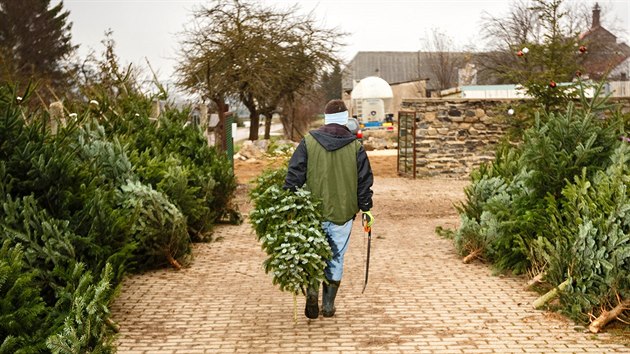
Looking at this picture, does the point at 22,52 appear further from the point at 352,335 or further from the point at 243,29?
the point at 352,335

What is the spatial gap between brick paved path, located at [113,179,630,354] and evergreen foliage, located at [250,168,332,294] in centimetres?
48

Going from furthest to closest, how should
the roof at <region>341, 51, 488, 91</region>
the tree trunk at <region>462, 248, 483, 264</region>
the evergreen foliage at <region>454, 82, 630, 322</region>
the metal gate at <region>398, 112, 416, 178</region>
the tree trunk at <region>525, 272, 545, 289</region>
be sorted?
the roof at <region>341, 51, 488, 91</region>, the metal gate at <region>398, 112, 416, 178</region>, the tree trunk at <region>462, 248, 483, 264</region>, the tree trunk at <region>525, 272, 545, 289</region>, the evergreen foliage at <region>454, 82, 630, 322</region>

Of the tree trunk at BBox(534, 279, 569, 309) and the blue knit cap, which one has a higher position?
the blue knit cap

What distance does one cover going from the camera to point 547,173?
8.70 meters

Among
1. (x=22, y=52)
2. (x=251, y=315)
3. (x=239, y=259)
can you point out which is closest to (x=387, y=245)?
(x=239, y=259)

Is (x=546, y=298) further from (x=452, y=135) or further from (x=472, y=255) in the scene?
(x=452, y=135)

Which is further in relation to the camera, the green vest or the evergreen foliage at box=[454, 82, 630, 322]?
the green vest

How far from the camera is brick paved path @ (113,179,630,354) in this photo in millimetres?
6539

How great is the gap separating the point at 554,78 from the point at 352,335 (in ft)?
31.3

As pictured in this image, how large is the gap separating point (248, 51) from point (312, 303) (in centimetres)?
2351

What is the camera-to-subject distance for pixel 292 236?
691 cm

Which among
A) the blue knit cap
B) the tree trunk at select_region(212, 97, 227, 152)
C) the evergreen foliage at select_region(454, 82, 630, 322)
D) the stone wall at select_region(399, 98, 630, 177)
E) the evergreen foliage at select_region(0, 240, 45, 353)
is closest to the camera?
the evergreen foliage at select_region(0, 240, 45, 353)

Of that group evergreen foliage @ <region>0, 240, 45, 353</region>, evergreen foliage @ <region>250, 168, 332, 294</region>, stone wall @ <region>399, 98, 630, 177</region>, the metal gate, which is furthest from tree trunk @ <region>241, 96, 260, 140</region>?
evergreen foliage @ <region>0, 240, 45, 353</region>

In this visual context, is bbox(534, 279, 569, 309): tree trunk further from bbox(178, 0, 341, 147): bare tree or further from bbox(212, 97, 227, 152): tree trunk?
Answer: bbox(178, 0, 341, 147): bare tree
